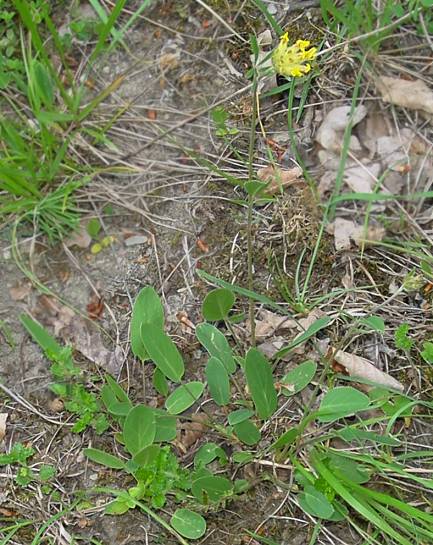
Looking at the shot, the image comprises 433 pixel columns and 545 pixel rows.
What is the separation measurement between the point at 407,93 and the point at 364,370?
854 millimetres

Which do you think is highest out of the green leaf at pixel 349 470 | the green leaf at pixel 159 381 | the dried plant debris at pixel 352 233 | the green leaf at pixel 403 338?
the green leaf at pixel 159 381

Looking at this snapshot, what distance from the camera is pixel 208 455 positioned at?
1.91 metres

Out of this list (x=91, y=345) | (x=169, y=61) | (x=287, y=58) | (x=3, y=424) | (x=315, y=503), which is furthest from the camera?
(x=169, y=61)

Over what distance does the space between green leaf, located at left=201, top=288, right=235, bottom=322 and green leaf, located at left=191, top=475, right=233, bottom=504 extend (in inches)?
16.9

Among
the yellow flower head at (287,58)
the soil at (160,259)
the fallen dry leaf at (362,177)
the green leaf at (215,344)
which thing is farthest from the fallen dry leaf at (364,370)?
Answer: the yellow flower head at (287,58)

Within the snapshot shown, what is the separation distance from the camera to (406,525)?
1.80m

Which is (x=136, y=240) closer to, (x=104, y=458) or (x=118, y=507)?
(x=104, y=458)

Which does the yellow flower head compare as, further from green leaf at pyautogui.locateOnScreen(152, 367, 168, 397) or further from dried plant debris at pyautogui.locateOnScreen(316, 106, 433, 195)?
green leaf at pyautogui.locateOnScreen(152, 367, 168, 397)

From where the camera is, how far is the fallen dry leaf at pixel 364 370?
196 centimetres

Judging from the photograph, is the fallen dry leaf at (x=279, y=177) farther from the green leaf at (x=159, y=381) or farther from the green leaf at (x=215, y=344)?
the green leaf at (x=159, y=381)

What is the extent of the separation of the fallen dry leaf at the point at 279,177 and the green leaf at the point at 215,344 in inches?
19.3

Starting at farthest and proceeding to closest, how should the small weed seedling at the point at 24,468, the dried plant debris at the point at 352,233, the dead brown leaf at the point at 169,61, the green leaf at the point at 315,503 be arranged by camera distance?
the dead brown leaf at the point at 169,61, the dried plant debris at the point at 352,233, the small weed seedling at the point at 24,468, the green leaf at the point at 315,503

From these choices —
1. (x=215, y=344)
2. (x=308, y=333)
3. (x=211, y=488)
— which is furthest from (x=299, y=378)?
(x=211, y=488)

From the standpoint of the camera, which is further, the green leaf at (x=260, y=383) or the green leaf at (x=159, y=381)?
the green leaf at (x=159, y=381)
